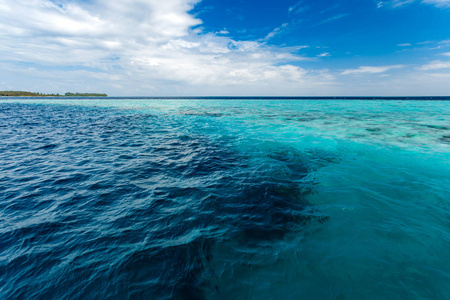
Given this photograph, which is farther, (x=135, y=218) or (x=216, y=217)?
(x=216, y=217)

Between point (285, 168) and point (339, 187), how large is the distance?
297 centimetres

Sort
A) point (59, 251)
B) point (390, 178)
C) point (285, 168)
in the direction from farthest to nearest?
1. point (285, 168)
2. point (390, 178)
3. point (59, 251)

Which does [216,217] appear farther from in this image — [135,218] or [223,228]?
[135,218]

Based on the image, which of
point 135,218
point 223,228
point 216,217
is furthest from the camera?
point 216,217

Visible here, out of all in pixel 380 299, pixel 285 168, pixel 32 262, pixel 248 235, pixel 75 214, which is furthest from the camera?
pixel 285 168

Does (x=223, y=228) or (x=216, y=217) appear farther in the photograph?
(x=216, y=217)

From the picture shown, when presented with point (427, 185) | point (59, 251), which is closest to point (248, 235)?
point (59, 251)

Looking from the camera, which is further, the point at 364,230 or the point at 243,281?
the point at 364,230

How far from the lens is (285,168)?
11.0 m

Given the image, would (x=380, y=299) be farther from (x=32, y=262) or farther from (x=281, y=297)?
(x=32, y=262)

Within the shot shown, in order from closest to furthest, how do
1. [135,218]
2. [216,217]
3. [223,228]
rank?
[223,228]
[135,218]
[216,217]

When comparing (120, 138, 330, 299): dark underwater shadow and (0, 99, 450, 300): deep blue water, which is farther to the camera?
(120, 138, 330, 299): dark underwater shadow

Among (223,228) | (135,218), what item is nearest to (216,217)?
(223,228)

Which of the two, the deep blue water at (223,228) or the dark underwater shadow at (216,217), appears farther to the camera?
the dark underwater shadow at (216,217)
